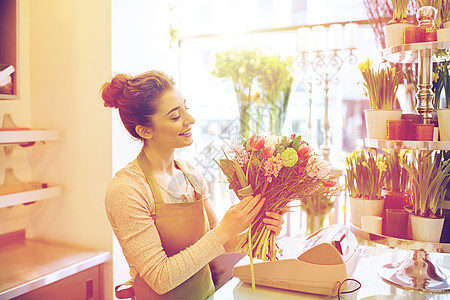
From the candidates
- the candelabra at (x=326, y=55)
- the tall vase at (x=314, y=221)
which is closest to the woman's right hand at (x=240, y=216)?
the tall vase at (x=314, y=221)

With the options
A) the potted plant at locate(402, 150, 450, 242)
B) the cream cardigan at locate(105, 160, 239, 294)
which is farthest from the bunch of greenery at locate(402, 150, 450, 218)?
the cream cardigan at locate(105, 160, 239, 294)

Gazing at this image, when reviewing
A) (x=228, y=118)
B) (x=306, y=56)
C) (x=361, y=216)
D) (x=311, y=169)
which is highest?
(x=306, y=56)

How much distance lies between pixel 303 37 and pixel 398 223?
5.67ft

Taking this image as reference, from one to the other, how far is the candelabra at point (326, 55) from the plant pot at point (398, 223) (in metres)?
1.53

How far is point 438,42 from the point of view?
1330mm

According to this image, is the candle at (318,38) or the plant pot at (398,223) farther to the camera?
the candle at (318,38)

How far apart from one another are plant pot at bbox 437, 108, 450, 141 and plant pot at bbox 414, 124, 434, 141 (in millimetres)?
31

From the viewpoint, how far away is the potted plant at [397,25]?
1477mm

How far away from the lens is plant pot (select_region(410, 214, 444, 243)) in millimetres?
1370

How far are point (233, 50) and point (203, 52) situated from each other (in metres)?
1.10

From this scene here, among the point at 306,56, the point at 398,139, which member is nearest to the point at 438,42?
the point at 398,139

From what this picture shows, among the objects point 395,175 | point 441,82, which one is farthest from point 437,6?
point 395,175

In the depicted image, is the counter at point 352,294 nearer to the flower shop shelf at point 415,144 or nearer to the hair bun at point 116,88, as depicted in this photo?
the flower shop shelf at point 415,144

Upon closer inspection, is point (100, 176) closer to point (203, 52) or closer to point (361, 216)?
point (361, 216)
